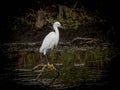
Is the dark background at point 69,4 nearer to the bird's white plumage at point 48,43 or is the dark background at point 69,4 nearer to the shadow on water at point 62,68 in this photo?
the shadow on water at point 62,68

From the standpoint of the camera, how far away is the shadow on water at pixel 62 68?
11039 millimetres

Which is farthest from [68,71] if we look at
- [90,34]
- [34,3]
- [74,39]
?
[34,3]

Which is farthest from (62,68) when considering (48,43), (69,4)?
(69,4)

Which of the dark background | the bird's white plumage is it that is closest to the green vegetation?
the dark background

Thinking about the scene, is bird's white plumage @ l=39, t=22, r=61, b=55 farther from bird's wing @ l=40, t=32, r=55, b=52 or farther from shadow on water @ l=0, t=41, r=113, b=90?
shadow on water @ l=0, t=41, r=113, b=90

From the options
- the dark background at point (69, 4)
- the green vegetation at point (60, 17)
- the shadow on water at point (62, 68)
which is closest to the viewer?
the shadow on water at point (62, 68)

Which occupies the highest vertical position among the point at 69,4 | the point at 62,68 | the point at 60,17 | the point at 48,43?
the point at 69,4

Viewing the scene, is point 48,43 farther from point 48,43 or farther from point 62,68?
point 62,68

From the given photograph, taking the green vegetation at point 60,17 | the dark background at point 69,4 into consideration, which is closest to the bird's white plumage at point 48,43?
the dark background at point 69,4

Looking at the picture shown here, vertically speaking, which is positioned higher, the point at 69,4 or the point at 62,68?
the point at 69,4

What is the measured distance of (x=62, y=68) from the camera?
510 inches

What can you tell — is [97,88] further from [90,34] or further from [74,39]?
[90,34]

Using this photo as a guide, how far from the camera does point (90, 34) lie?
1955 centimetres

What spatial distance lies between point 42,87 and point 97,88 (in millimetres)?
1127
